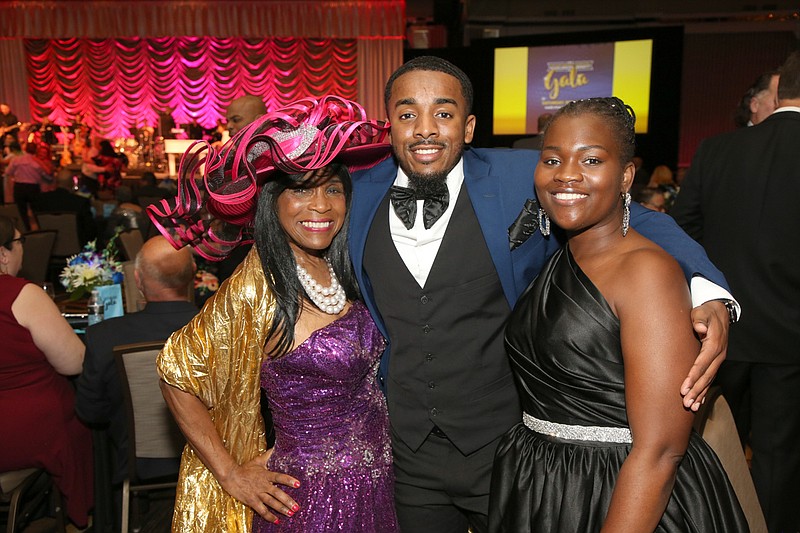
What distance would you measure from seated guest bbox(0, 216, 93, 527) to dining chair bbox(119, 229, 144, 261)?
7.64 feet

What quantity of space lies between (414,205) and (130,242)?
12.8 ft

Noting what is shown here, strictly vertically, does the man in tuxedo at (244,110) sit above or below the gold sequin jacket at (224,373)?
above

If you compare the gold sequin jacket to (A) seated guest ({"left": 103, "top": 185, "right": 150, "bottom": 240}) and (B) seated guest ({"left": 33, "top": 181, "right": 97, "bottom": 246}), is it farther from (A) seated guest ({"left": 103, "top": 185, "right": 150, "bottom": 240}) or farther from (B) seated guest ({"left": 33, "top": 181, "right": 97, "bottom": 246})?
(B) seated guest ({"left": 33, "top": 181, "right": 97, "bottom": 246})

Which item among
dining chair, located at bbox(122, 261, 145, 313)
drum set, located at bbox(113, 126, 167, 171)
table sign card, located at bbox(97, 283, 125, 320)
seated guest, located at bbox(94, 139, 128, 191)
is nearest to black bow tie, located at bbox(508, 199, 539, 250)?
table sign card, located at bbox(97, 283, 125, 320)

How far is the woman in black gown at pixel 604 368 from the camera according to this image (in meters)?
1.20

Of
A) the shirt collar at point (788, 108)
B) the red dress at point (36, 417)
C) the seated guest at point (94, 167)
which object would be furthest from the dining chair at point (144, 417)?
the seated guest at point (94, 167)

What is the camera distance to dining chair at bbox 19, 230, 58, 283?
5.39m

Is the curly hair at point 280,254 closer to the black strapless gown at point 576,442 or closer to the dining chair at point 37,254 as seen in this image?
the black strapless gown at point 576,442

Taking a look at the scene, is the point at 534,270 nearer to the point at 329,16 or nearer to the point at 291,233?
the point at 291,233

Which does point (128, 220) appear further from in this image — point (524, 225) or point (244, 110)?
point (524, 225)

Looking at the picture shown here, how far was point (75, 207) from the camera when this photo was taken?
686 cm

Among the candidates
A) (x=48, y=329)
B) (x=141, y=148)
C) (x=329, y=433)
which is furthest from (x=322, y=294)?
(x=141, y=148)

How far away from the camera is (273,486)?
5.55 feet

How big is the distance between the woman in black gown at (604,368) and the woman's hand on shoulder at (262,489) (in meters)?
0.57
